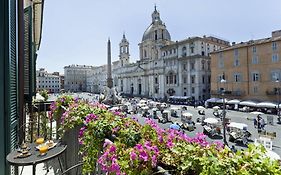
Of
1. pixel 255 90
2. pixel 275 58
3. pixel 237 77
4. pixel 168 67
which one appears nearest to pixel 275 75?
pixel 275 58

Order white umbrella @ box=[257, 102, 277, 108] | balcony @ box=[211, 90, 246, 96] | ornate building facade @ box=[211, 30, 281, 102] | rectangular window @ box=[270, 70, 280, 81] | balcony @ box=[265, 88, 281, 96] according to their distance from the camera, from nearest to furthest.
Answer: white umbrella @ box=[257, 102, 277, 108] < rectangular window @ box=[270, 70, 280, 81] < balcony @ box=[265, 88, 281, 96] < ornate building facade @ box=[211, 30, 281, 102] < balcony @ box=[211, 90, 246, 96]

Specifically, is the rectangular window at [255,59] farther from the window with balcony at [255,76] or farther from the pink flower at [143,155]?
the pink flower at [143,155]

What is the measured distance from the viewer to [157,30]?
74250 millimetres

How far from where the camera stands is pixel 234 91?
4419 cm

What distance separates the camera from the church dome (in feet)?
243

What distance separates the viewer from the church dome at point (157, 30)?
243 ft

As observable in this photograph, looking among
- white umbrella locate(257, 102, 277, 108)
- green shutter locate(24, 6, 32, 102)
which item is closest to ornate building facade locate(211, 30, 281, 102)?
white umbrella locate(257, 102, 277, 108)

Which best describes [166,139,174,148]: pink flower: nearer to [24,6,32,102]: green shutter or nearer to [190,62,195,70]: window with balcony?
[24,6,32,102]: green shutter

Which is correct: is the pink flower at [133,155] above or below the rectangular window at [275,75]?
below


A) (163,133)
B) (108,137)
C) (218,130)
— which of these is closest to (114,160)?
(163,133)

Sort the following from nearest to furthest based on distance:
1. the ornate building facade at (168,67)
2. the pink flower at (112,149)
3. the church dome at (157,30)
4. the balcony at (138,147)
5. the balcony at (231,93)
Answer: the balcony at (138,147) → the pink flower at (112,149) → the balcony at (231,93) → the ornate building facade at (168,67) → the church dome at (157,30)

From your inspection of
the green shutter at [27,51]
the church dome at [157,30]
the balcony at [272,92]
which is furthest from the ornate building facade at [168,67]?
the green shutter at [27,51]

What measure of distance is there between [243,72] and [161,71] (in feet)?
92.5

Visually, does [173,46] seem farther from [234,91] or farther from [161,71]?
[234,91]
